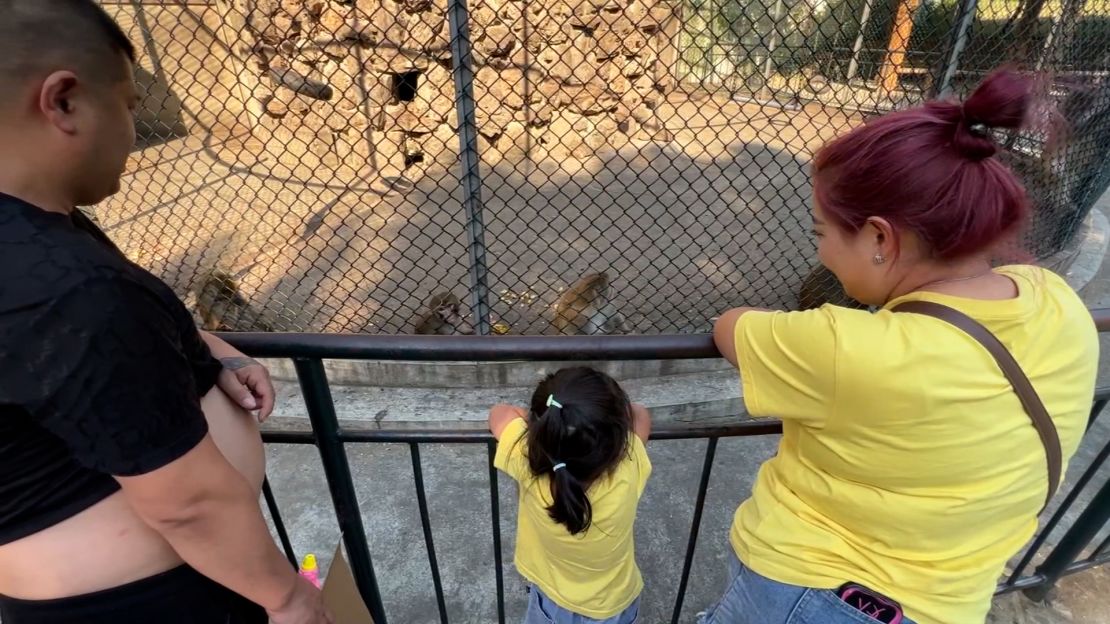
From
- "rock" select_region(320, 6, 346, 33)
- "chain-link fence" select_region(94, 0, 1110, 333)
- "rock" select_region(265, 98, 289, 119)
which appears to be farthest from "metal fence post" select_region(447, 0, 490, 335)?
"rock" select_region(265, 98, 289, 119)

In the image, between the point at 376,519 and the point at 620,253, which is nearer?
the point at 376,519

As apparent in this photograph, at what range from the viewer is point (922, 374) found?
909 mm

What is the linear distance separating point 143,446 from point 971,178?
116 cm

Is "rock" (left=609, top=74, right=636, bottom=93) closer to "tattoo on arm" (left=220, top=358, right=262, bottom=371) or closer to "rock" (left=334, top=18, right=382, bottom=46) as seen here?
"rock" (left=334, top=18, right=382, bottom=46)

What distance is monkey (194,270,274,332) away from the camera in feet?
14.0

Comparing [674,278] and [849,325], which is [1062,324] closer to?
[849,325]

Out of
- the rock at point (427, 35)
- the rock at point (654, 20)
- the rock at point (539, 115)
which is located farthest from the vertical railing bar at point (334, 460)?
Answer: the rock at point (654, 20)

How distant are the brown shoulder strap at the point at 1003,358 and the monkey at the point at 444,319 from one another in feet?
11.2

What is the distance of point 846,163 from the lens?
3.17ft

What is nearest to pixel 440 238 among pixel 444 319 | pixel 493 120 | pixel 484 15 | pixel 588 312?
pixel 444 319

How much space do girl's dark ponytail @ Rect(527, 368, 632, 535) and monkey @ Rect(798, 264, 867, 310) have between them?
306 centimetres

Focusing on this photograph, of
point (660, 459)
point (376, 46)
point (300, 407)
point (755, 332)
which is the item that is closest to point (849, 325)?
point (755, 332)

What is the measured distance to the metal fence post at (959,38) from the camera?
3293 mm

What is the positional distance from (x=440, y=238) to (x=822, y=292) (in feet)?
11.0
